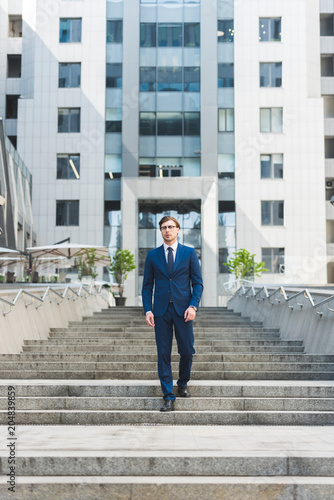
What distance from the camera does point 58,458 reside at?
197 inches

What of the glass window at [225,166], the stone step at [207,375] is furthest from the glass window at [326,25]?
the stone step at [207,375]

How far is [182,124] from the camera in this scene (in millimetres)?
39031

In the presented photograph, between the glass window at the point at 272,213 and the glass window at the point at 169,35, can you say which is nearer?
the glass window at the point at 272,213

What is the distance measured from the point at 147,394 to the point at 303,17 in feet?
123

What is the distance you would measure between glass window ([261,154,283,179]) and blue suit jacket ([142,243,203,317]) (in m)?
32.9

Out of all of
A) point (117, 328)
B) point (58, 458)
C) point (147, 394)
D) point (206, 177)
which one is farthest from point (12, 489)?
point (206, 177)

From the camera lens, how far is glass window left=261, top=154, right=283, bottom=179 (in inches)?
1535

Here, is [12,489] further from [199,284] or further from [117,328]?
[117,328]

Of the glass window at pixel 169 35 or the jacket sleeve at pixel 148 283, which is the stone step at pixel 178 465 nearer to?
the jacket sleeve at pixel 148 283

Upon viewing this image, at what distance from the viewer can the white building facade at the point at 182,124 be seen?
38281mm

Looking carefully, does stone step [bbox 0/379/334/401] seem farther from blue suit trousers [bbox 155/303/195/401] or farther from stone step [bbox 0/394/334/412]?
blue suit trousers [bbox 155/303/195/401]

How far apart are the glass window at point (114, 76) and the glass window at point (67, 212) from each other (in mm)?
7805

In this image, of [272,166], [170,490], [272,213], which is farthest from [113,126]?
[170,490]

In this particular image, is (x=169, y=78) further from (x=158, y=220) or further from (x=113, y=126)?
(x=158, y=220)
